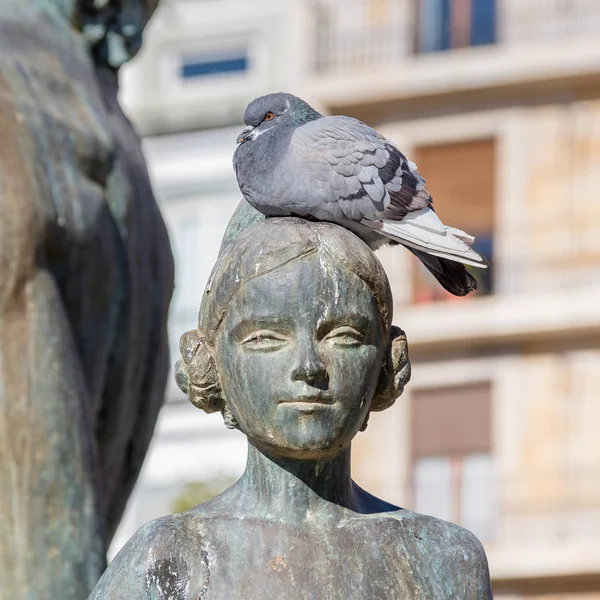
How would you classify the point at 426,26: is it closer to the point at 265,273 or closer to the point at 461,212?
the point at 461,212

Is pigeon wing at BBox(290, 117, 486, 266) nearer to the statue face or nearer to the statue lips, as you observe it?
the statue face

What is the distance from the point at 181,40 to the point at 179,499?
7.35 m

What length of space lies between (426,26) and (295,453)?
26160mm

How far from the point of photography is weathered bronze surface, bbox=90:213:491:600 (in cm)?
461

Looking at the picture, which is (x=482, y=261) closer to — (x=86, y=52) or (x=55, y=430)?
(x=55, y=430)

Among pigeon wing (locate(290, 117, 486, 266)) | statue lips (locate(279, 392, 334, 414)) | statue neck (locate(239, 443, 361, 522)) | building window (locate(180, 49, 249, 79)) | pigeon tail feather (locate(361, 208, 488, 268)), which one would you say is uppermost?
pigeon wing (locate(290, 117, 486, 266))

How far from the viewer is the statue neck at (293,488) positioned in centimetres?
475

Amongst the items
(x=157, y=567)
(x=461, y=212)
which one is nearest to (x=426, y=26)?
(x=461, y=212)

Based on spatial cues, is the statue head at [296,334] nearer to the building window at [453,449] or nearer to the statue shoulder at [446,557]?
the statue shoulder at [446,557]

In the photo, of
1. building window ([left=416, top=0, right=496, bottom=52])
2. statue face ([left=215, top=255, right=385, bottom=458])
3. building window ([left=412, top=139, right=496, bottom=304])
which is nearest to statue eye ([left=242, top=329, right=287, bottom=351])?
statue face ([left=215, top=255, right=385, bottom=458])

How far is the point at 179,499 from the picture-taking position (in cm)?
2552

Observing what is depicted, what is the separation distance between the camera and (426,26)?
100ft

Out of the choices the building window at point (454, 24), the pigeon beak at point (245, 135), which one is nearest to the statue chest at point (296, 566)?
the pigeon beak at point (245, 135)

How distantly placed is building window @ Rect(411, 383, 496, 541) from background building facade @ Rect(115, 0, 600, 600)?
0.02m
